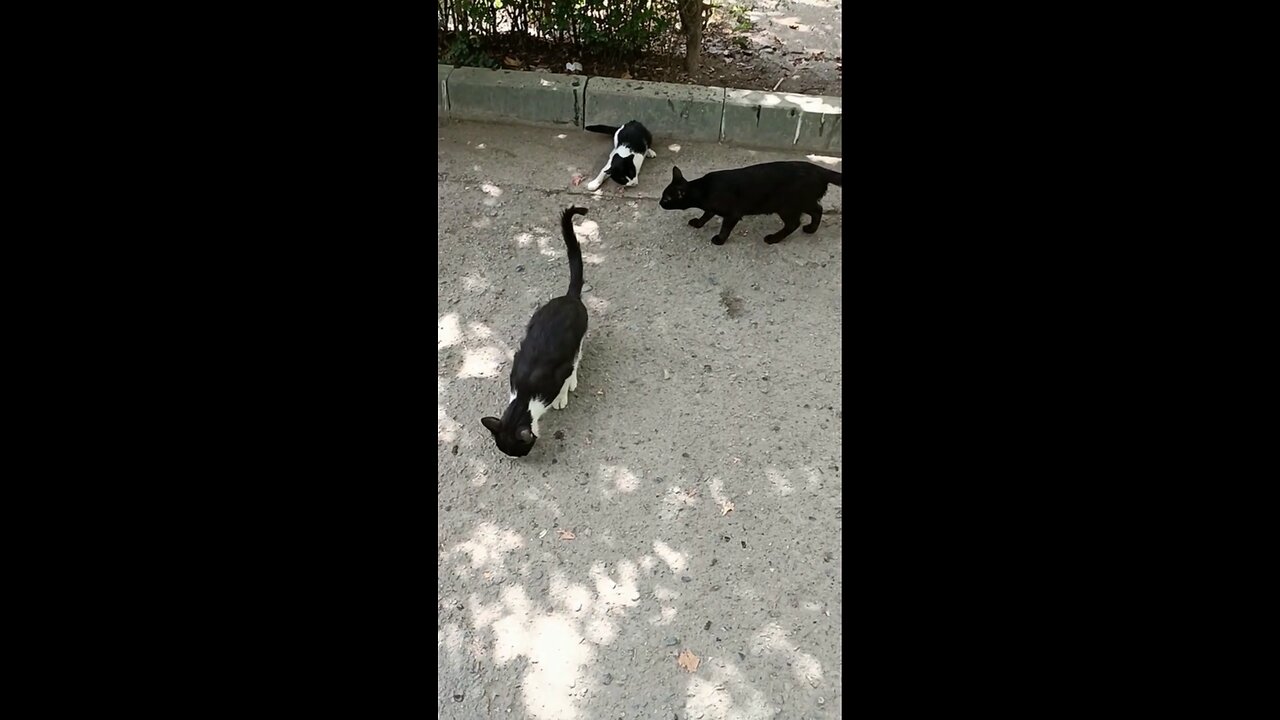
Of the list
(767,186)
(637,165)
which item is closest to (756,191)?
(767,186)

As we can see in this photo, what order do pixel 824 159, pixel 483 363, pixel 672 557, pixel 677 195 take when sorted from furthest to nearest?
pixel 824 159, pixel 677 195, pixel 483 363, pixel 672 557

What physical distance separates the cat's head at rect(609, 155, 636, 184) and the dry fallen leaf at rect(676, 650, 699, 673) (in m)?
3.24

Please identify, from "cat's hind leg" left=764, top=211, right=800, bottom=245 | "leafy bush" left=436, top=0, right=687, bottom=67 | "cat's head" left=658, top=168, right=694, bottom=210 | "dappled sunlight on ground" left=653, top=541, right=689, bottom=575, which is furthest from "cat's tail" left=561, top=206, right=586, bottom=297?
"leafy bush" left=436, top=0, right=687, bottom=67

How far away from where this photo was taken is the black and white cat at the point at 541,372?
3.54m

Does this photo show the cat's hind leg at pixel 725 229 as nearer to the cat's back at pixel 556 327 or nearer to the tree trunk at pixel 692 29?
the cat's back at pixel 556 327

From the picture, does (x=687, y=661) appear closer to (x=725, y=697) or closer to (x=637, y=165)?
(x=725, y=697)

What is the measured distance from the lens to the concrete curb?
566 centimetres

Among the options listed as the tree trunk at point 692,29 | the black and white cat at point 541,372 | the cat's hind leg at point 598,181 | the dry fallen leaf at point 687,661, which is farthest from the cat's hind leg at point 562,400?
the tree trunk at point 692,29

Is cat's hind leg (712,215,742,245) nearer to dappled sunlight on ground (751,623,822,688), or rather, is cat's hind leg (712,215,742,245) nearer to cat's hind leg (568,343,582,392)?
cat's hind leg (568,343,582,392)

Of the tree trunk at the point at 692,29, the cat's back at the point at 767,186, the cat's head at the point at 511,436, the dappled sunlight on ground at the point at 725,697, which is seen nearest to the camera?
the dappled sunlight on ground at the point at 725,697

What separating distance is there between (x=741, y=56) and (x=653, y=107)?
4.94 feet

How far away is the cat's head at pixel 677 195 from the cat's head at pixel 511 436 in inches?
74.4

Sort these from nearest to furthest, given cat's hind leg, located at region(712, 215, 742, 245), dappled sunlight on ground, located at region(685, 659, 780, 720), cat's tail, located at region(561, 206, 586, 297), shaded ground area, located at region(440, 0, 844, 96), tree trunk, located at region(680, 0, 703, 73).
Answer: dappled sunlight on ground, located at region(685, 659, 780, 720) → cat's tail, located at region(561, 206, 586, 297) → cat's hind leg, located at region(712, 215, 742, 245) → tree trunk, located at region(680, 0, 703, 73) → shaded ground area, located at region(440, 0, 844, 96)

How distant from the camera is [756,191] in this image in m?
Answer: 4.68
